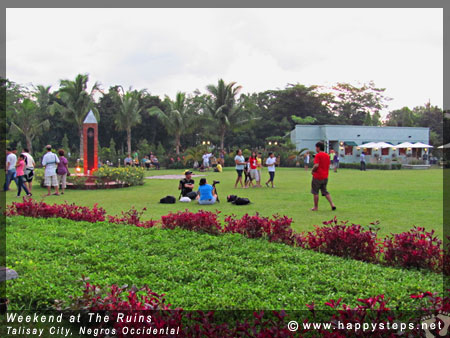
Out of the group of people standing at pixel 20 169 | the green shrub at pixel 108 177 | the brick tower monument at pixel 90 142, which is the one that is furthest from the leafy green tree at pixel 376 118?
the group of people standing at pixel 20 169

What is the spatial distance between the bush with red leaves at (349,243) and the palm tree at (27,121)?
1434 inches

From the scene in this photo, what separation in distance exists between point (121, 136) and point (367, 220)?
40.2 meters

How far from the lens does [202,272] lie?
14.7ft

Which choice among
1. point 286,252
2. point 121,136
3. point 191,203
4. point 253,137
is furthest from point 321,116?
point 286,252

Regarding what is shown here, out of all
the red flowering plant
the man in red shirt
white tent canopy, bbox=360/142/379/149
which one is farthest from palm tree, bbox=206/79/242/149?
the red flowering plant

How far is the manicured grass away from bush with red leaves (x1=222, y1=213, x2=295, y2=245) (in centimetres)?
28

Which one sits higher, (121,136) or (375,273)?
(121,136)

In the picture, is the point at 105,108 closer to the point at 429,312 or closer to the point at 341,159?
the point at 341,159

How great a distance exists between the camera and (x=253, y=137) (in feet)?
157

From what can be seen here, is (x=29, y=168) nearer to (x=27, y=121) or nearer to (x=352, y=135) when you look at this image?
(x=27, y=121)

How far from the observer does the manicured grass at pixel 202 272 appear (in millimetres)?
3777

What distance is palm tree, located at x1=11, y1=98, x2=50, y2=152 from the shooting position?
3709cm

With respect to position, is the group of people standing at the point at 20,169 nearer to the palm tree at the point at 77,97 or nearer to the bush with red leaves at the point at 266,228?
the bush with red leaves at the point at 266,228

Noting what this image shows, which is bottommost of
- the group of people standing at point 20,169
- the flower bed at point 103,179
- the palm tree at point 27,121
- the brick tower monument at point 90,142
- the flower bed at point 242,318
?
the flower bed at point 242,318
